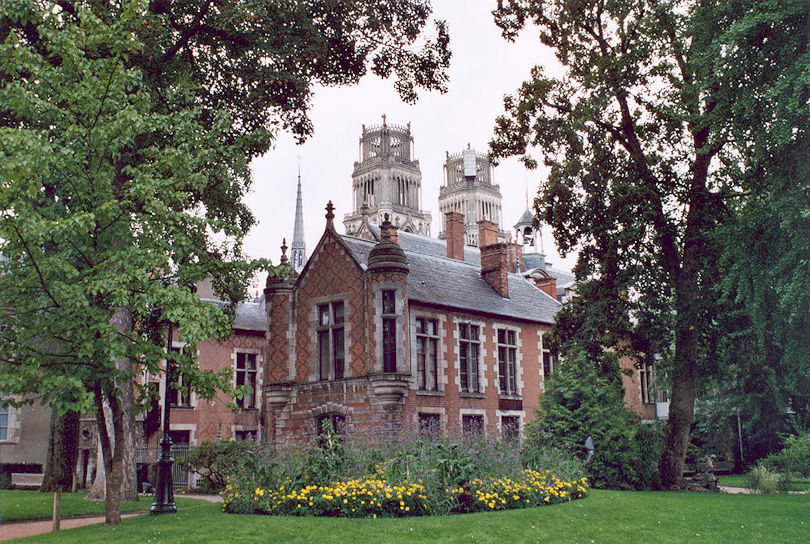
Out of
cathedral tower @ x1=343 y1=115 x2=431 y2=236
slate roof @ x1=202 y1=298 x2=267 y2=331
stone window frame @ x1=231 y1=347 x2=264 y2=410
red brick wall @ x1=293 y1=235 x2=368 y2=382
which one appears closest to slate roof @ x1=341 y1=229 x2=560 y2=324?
red brick wall @ x1=293 y1=235 x2=368 y2=382

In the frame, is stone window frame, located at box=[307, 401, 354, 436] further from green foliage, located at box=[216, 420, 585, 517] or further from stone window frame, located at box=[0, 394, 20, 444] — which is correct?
stone window frame, located at box=[0, 394, 20, 444]

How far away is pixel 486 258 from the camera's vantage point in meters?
32.7

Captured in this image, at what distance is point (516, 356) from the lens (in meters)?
30.1

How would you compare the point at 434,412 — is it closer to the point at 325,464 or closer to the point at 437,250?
the point at 325,464

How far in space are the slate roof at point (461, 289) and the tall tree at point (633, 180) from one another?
4.99 meters

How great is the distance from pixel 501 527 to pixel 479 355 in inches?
620

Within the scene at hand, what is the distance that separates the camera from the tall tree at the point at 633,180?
67.4 feet

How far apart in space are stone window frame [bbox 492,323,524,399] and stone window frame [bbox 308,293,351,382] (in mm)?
6754

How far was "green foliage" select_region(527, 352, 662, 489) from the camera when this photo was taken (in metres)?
21.0

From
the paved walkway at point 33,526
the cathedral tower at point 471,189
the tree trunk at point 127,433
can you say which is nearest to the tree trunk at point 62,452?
the tree trunk at point 127,433

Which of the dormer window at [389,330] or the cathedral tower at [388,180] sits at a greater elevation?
the cathedral tower at [388,180]

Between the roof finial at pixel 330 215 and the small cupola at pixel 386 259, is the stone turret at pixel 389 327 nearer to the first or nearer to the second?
the small cupola at pixel 386 259

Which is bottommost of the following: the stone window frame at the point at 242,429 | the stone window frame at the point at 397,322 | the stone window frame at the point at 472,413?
the stone window frame at the point at 242,429

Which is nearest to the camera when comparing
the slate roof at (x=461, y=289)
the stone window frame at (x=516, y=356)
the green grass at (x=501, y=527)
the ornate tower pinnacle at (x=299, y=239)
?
the green grass at (x=501, y=527)
